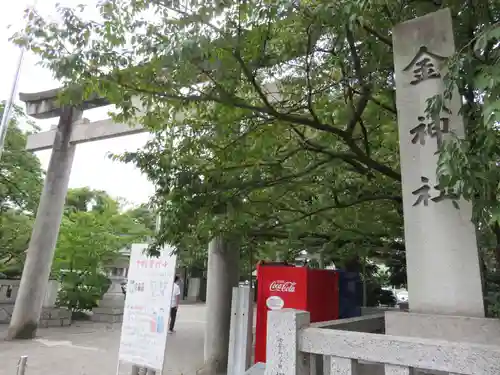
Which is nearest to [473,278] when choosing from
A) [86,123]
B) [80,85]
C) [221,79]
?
[221,79]

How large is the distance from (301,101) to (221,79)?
1399 millimetres

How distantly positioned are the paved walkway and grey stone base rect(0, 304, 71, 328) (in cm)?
42

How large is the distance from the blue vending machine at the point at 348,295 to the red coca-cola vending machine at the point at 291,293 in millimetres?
858

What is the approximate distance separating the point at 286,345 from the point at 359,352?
46 cm

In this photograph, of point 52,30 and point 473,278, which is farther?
point 52,30

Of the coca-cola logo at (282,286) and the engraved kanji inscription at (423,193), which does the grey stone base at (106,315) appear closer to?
the coca-cola logo at (282,286)

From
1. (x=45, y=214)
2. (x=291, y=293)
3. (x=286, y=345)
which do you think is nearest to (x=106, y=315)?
(x=45, y=214)

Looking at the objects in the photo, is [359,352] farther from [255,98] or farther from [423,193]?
[255,98]

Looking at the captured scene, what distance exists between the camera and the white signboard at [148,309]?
4.89 meters

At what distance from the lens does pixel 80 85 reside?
332 cm

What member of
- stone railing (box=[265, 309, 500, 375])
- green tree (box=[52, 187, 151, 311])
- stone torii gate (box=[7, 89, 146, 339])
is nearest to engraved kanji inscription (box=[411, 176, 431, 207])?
stone railing (box=[265, 309, 500, 375])

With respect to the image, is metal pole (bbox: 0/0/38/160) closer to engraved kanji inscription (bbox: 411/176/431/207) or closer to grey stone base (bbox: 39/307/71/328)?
grey stone base (bbox: 39/307/71/328)

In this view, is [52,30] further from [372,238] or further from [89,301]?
[89,301]

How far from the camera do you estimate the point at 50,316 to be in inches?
478
